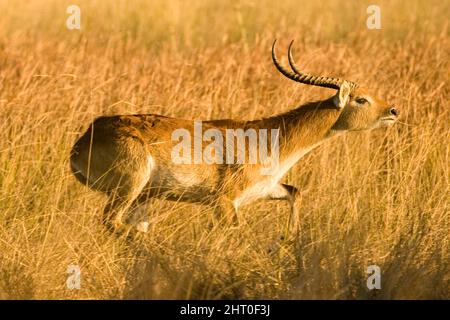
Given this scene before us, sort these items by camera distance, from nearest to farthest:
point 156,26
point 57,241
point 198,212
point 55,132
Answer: point 57,241, point 198,212, point 55,132, point 156,26

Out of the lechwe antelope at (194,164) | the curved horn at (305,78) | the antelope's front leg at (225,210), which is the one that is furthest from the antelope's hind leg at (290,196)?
the curved horn at (305,78)

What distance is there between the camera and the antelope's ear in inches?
342

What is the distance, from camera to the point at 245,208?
8.74 m

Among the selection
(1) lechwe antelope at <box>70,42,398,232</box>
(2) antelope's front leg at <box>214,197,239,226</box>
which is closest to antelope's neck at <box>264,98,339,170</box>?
(1) lechwe antelope at <box>70,42,398,232</box>

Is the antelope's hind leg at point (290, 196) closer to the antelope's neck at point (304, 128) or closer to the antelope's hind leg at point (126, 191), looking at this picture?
the antelope's neck at point (304, 128)

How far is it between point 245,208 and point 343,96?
117cm

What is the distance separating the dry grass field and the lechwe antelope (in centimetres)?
18

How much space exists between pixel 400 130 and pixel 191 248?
3.66m

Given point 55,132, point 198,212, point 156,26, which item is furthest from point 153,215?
point 156,26

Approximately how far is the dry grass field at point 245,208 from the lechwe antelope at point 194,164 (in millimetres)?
176

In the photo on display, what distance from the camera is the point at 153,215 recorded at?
8.56m

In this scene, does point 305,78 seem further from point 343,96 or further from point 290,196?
point 290,196

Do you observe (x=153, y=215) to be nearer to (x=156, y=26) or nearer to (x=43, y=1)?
(x=156, y=26)

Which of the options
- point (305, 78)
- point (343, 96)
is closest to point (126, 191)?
point (305, 78)
